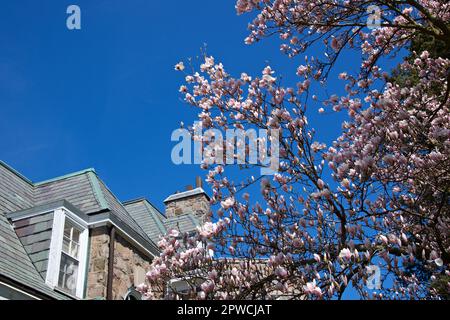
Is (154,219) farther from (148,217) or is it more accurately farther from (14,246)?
(14,246)

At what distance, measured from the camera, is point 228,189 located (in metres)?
6.00

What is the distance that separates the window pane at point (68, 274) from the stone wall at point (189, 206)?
5.47 metres

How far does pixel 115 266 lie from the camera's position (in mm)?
10086

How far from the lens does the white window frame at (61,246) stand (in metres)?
8.85

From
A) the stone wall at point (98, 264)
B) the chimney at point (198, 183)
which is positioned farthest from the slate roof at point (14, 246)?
the chimney at point (198, 183)

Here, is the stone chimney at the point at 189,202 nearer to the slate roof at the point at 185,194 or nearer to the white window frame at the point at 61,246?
the slate roof at the point at 185,194

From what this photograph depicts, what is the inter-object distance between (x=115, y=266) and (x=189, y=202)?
511 centimetres

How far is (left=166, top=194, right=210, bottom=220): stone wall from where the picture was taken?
581 inches

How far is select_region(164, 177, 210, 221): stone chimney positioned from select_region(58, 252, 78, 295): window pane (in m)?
5.45

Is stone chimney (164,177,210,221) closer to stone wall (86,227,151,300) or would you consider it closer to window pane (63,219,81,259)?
stone wall (86,227,151,300)
